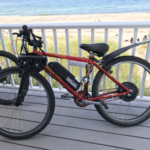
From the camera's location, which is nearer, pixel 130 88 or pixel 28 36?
pixel 28 36

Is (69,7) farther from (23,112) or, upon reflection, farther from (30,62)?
(30,62)

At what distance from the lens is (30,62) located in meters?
1.28

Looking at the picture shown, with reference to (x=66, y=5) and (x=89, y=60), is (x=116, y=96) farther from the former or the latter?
(x=66, y=5)

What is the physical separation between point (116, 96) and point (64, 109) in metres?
0.66

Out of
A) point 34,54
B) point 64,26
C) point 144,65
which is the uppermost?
point 64,26

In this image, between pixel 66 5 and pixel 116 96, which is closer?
pixel 116 96

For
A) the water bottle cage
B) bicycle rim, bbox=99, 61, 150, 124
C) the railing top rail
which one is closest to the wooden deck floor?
bicycle rim, bbox=99, 61, 150, 124

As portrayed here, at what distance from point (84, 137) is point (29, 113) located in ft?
2.35

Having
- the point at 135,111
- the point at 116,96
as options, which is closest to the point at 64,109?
the point at 116,96

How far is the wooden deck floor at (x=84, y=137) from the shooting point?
137 cm

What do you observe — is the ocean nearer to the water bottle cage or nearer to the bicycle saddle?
the bicycle saddle

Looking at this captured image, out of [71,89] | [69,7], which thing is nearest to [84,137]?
[71,89]

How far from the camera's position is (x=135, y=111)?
5.82 ft

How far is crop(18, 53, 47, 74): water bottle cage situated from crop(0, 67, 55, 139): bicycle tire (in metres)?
0.08
